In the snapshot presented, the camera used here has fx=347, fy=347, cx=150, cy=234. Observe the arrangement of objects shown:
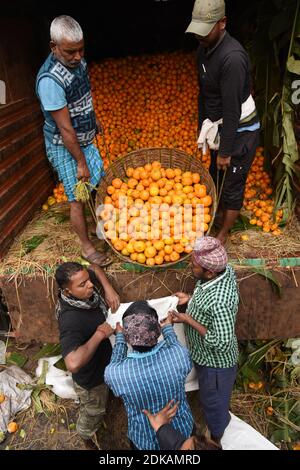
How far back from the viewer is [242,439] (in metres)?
3.14

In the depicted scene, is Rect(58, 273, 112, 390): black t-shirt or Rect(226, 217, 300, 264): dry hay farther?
Rect(226, 217, 300, 264): dry hay

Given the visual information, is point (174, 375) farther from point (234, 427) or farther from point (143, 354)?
point (234, 427)

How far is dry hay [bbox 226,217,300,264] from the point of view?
3.40 m

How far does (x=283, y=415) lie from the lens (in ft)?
12.3

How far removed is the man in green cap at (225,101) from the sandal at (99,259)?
44.9 inches

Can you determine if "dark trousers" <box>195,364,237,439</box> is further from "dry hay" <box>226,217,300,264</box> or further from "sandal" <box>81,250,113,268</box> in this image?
"sandal" <box>81,250,113,268</box>

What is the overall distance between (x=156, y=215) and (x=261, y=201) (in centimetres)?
156

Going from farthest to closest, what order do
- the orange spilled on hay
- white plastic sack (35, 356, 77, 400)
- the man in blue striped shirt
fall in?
→ white plastic sack (35, 356, 77, 400), the orange spilled on hay, the man in blue striped shirt

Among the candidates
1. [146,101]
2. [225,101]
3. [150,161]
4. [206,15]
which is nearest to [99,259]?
[150,161]

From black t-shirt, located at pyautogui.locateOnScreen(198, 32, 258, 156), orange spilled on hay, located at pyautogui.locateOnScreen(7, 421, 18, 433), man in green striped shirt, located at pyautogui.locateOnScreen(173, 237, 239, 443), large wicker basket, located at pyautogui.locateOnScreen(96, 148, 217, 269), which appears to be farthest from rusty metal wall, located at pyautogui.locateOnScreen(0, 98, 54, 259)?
black t-shirt, located at pyautogui.locateOnScreen(198, 32, 258, 156)

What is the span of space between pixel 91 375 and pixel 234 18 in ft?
17.7

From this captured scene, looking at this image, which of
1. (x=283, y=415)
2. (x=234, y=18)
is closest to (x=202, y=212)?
(x=283, y=415)

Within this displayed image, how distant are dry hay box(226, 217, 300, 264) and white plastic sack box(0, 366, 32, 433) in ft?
9.04

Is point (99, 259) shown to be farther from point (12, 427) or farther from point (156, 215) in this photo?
point (12, 427)
